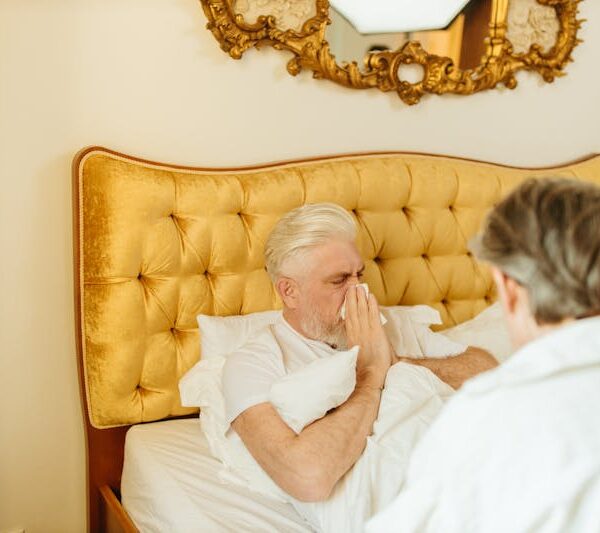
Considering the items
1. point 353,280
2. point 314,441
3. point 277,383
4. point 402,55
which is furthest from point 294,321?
point 402,55

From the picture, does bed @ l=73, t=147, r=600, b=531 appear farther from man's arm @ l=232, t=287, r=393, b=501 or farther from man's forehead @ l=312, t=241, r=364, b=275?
man's forehead @ l=312, t=241, r=364, b=275

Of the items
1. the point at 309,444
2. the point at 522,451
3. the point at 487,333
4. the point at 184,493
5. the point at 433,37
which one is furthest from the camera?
the point at 433,37

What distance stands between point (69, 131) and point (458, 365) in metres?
1.13

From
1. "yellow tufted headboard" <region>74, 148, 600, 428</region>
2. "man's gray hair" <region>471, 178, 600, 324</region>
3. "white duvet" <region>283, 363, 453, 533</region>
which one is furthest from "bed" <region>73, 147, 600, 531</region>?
"man's gray hair" <region>471, 178, 600, 324</region>

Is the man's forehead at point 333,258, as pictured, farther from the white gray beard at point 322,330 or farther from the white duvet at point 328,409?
the white duvet at point 328,409

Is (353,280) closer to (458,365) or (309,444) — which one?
(458,365)

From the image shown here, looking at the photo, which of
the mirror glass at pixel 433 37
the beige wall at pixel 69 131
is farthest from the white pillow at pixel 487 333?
the mirror glass at pixel 433 37

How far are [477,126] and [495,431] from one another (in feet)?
5.67

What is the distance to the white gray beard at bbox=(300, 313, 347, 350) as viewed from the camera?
1.71 metres

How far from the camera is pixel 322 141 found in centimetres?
212

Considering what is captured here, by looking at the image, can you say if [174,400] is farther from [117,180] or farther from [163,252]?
[117,180]

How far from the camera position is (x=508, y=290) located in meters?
0.96

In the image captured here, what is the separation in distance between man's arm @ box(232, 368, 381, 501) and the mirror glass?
108 centimetres

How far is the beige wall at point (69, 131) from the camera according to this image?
5.61 feet
